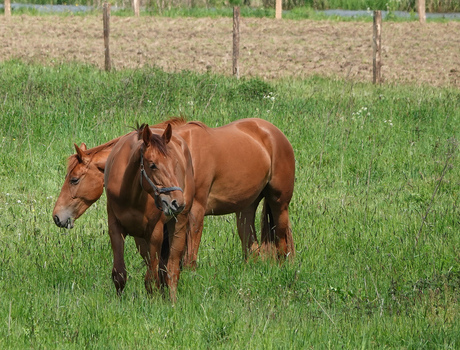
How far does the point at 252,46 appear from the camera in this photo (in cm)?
2019

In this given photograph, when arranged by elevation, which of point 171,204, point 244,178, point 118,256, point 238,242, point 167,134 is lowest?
point 238,242

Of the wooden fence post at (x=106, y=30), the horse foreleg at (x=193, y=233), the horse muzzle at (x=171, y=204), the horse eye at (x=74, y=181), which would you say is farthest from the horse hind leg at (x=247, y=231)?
the wooden fence post at (x=106, y=30)

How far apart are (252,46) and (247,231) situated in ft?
47.0

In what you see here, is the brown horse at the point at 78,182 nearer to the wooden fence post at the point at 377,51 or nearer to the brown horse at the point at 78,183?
the brown horse at the point at 78,183

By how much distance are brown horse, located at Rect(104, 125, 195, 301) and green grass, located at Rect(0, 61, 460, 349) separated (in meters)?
0.25

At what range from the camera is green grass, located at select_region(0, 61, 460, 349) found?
459 centimetres

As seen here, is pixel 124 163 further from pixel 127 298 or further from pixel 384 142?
pixel 384 142

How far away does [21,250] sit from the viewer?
6.16m

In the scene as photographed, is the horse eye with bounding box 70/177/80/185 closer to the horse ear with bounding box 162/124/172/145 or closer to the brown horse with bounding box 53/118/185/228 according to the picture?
the brown horse with bounding box 53/118/185/228

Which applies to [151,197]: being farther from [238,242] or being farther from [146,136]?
[238,242]

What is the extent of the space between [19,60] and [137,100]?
5285 mm

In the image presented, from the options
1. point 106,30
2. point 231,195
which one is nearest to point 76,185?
point 231,195

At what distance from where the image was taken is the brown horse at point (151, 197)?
4582 millimetres

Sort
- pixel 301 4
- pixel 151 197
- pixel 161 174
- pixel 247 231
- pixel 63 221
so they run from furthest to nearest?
pixel 301 4 → pixel 247 231 → pixel 63 221 → pixel 151 197 → pixel 161 174
